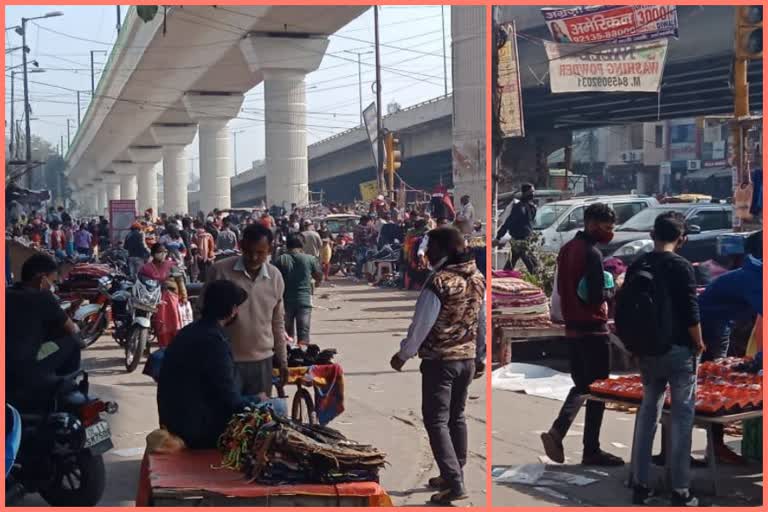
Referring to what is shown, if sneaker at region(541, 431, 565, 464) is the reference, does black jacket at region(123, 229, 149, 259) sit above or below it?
above

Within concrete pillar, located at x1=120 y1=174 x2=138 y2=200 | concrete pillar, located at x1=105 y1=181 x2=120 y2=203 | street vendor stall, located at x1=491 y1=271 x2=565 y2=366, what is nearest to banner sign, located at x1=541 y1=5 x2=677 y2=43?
street vendor stall, located at x1=491 y1=271 x2=565 y2=366

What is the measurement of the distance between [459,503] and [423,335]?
1044 mm

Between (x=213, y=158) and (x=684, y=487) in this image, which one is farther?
(x=213, y=158)

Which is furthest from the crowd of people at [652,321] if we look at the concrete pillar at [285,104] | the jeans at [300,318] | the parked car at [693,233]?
the concrete pillar at [285,104]

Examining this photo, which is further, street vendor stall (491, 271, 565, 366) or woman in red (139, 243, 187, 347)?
woman in red (139, 243, 187, 347)

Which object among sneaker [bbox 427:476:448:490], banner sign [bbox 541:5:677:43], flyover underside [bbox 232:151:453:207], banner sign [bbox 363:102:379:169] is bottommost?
sneaker [bbox 427:476:448:490]

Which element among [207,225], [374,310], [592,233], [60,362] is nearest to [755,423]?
[592,233]

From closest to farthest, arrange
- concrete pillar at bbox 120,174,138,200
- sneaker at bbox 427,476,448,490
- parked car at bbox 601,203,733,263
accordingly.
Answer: sneaker at bbox 427,476,448,490 < parked car at bbox 601,203,733,263 < concrete pillar at bbox 120,174,138,200

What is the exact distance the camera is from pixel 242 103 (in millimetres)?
43031

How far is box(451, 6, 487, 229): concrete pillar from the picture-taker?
6094 mm

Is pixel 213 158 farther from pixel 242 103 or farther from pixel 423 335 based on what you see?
pixel 423 335

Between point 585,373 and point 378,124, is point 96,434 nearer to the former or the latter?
point 585,373

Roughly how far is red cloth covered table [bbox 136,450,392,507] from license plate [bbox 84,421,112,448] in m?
1.01

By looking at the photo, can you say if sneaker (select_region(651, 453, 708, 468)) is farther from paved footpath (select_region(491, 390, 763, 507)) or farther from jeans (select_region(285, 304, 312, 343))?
jeans (select_region(285, 304, 312, 343))
